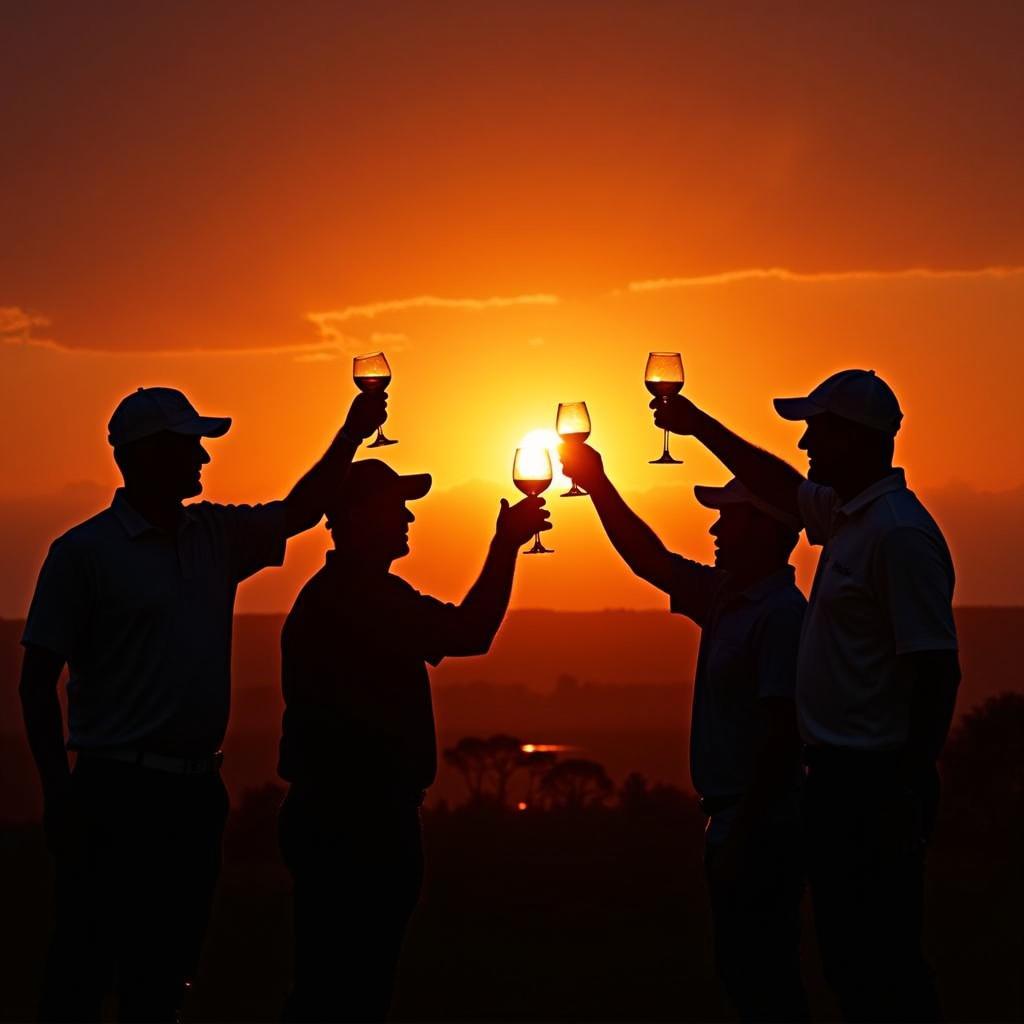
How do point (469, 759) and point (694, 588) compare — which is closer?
point (694, 588)

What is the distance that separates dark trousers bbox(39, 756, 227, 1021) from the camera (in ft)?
20.4

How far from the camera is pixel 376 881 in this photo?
22.3 feet

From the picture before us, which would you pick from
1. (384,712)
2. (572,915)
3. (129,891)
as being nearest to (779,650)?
(384,712)

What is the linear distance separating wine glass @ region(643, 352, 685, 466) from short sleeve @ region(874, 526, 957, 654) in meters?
2.00

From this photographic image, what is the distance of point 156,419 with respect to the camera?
21.2ft

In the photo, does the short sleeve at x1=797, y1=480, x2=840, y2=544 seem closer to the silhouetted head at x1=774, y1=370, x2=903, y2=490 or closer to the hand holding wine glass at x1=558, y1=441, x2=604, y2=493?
the silhouetted head at x1=774, y1=370, x2=903, y2=490

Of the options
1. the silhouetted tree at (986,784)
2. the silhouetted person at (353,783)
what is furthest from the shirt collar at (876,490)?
the silhouetted tree at (986,784)

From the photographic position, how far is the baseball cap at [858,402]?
617 centimetres

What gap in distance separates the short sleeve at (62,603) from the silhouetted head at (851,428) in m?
2.81

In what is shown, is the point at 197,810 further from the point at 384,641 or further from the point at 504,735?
the point at 504,735

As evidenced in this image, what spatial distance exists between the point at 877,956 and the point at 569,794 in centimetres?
5578

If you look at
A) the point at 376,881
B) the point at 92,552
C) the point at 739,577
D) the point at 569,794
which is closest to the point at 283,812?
the point at 376,881

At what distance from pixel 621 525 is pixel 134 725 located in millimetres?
2652

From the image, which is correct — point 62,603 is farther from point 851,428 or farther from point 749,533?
point 851,428
